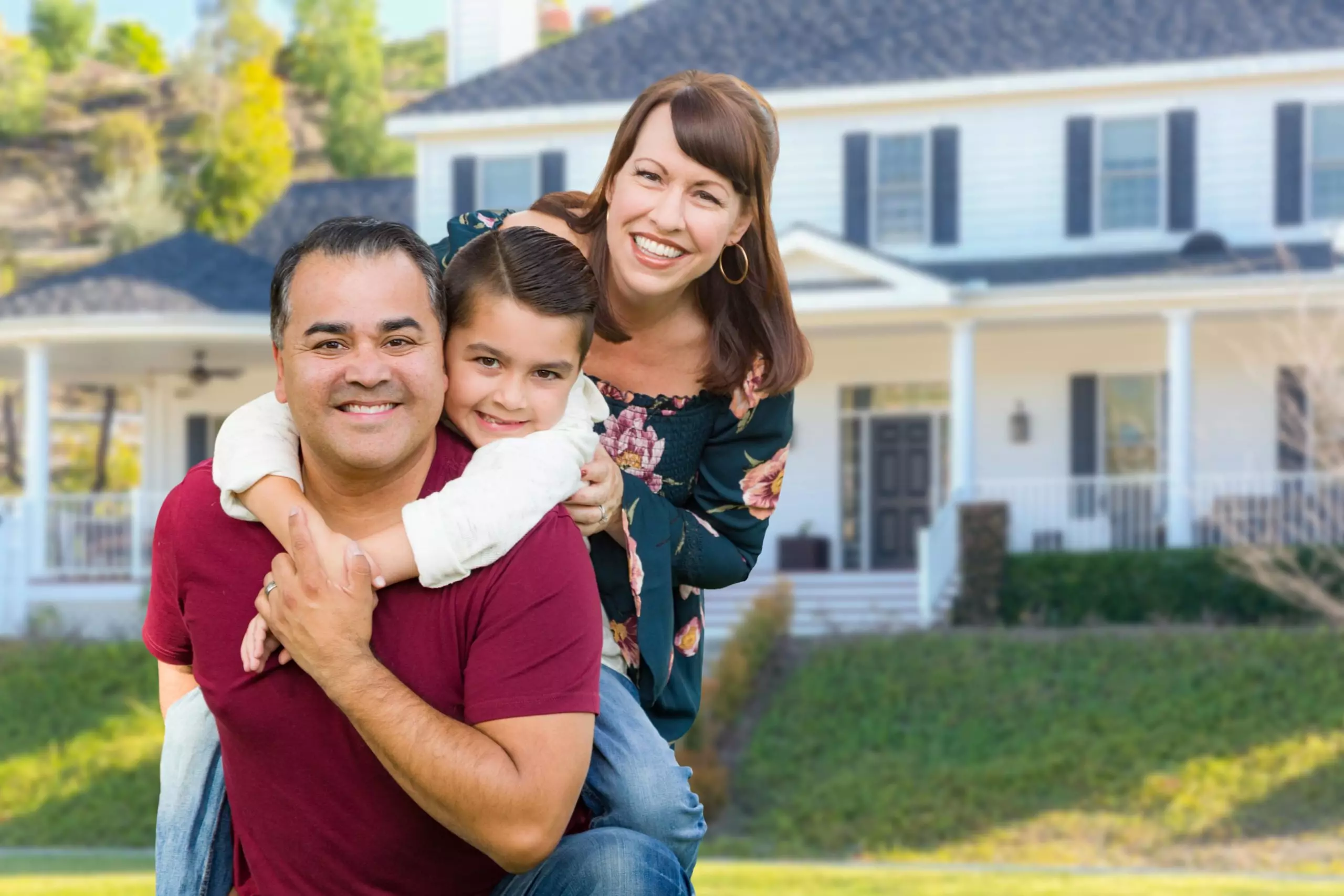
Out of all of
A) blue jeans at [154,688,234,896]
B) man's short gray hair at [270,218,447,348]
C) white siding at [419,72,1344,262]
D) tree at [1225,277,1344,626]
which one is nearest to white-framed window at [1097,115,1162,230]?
white siding at [419,72,1344,262]

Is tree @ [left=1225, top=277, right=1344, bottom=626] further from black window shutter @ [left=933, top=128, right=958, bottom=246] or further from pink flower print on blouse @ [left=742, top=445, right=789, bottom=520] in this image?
pink flower print on blouse @ [left=742, top=445, right=789, bottom=520]

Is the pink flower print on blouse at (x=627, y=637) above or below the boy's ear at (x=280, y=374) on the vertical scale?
below

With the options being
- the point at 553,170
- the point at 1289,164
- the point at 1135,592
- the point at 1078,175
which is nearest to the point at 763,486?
the point at 1135,592

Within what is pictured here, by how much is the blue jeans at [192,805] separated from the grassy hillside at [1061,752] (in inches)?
366

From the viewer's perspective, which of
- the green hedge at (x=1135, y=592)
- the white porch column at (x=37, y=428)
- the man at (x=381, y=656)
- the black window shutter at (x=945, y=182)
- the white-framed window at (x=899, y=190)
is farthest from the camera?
the white-framed window at (x=899, y=190)

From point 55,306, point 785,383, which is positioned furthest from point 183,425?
point 785,383

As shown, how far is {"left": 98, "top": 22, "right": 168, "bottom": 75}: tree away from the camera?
232 feet

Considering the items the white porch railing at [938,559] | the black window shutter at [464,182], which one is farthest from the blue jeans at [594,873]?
the black window shutter at [464,182]

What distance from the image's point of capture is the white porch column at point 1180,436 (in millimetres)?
18297

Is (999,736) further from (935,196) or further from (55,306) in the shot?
(55,306)

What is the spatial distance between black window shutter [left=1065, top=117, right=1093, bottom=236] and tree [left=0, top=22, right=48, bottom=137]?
51836 mm

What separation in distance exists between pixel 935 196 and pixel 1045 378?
2.51 meters

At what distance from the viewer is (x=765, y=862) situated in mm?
11508

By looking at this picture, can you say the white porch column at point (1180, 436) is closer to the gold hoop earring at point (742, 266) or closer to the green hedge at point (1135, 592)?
the green hedge at point (1135, 592)
